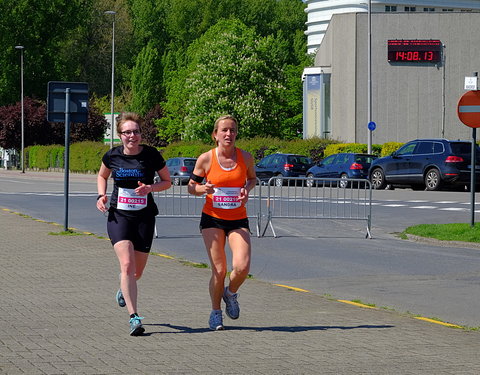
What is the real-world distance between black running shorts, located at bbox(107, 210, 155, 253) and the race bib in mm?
75

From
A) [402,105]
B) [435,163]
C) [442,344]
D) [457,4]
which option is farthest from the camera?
[457,4]

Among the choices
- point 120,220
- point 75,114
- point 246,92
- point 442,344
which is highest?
point 246,92

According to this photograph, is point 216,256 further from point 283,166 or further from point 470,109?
point 283,166

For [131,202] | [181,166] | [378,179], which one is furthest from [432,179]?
[131,202]

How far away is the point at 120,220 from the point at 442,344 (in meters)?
2.71

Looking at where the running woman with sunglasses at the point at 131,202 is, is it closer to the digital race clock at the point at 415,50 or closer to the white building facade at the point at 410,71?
the white building facade at the point at 410,71

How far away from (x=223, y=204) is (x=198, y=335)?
3.58 feet

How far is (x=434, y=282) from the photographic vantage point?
12.6 meters

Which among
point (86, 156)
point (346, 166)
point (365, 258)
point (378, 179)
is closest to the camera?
point (365, 258)

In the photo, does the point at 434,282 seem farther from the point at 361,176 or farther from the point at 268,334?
the point at 361,176

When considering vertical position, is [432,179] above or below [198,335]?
above

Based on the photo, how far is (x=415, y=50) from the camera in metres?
61.2

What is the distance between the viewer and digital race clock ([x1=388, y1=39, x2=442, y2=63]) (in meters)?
61.0

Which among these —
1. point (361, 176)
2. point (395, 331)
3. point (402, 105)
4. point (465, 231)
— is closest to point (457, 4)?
point (402, 105)
